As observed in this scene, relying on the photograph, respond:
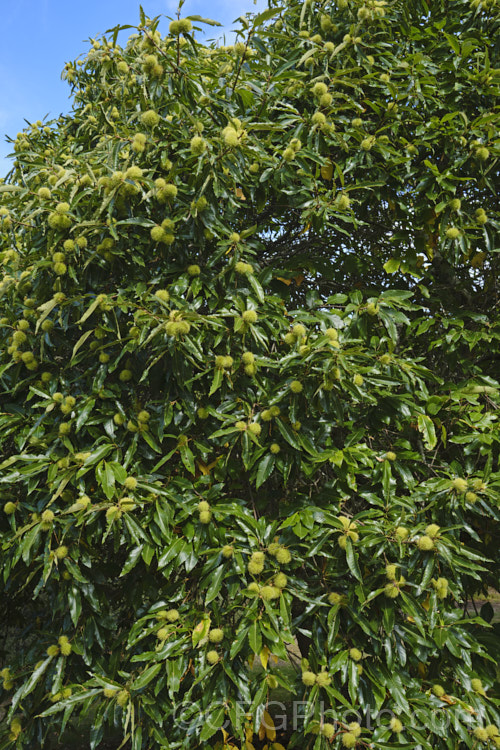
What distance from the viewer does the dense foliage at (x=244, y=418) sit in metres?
1.84

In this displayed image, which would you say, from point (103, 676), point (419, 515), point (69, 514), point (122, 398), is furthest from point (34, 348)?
point (419, 515)

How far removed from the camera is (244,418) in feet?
6.54

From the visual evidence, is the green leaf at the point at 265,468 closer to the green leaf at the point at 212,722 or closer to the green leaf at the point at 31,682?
the green leaf at the point at 212,722

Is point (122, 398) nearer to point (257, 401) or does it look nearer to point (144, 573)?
point (257, 401)

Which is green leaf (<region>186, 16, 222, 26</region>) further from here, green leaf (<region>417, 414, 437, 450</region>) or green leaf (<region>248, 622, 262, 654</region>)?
green leaf (<region>248, 622, 262, 654</region>)

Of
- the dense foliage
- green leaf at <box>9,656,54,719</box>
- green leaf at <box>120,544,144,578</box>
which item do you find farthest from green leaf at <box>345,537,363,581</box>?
green leaf at <box>9,656,54,719</box>

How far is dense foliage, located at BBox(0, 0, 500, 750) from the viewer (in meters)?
1.84

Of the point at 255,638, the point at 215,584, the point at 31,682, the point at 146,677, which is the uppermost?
the point at 215,584

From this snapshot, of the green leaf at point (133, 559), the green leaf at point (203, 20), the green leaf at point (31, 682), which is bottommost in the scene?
the green leaf at point (31, 682)

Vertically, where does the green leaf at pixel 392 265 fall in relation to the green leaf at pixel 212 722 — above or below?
above

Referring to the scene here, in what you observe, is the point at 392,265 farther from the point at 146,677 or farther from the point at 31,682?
the point at 31,682

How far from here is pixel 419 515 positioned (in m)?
2.04

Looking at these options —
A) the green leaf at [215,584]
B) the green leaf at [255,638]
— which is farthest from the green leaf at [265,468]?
the green leaf at [255,638]

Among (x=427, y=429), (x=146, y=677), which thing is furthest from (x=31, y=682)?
(x=427, y=429)
